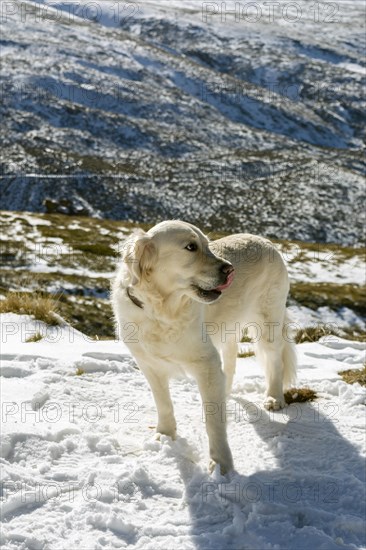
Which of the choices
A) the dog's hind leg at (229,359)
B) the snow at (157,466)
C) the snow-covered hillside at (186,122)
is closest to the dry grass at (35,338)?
the snow at (157,466)

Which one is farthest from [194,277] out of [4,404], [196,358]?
[4,404]

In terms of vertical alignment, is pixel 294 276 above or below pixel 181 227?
below

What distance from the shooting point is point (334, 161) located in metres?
92.1

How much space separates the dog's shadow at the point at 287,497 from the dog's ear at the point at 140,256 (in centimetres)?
193

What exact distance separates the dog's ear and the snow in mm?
1580

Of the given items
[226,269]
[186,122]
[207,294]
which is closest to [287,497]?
[207,294]

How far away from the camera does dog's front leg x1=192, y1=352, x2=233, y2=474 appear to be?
5.60m

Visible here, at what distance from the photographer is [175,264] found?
5.32 metres

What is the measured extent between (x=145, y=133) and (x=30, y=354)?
90.2 meters

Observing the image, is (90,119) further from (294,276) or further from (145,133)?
(294,276)

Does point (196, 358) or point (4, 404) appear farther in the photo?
point (4, 404)

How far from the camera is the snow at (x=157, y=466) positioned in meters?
4.60

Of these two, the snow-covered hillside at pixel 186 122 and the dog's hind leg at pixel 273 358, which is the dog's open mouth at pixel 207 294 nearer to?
the dog's hind leg at pixel 273 358

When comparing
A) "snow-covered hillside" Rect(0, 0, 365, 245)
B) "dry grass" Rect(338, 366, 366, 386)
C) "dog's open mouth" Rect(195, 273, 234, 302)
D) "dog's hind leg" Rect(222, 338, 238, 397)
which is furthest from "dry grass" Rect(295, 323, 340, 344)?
"snow-covered hillside" Rect(0, 0, 365, 245)
